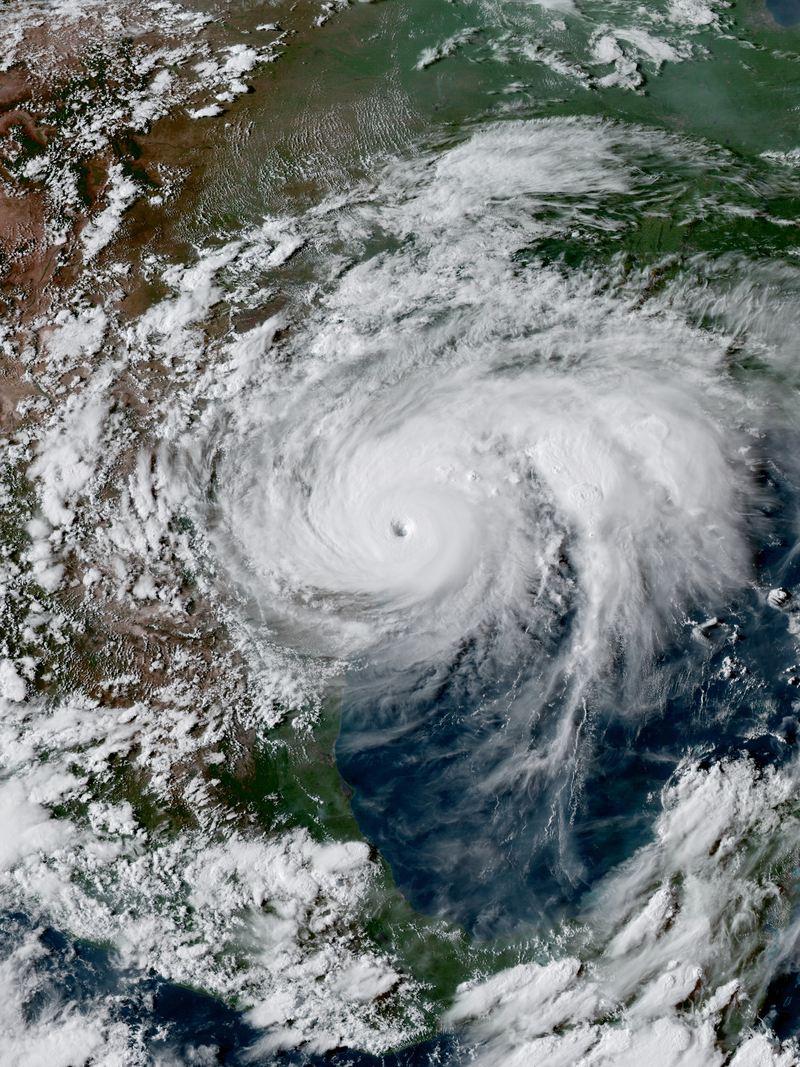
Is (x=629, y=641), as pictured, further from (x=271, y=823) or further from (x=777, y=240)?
(x=777, y=240)

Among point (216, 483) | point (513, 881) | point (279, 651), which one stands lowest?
point (513, 881)

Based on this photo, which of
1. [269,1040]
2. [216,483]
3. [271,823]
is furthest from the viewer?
[216,483]

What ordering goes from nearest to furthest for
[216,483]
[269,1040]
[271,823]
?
[269,1040]
[271,823]
[216,483]

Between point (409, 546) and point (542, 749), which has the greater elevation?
point (409, 546)

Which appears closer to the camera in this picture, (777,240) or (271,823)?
(271,823)

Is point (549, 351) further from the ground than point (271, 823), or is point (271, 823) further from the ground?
point (549, 351)

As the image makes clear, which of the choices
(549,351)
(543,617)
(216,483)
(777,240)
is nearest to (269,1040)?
(543,617)

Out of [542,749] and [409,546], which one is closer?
[542,749]
